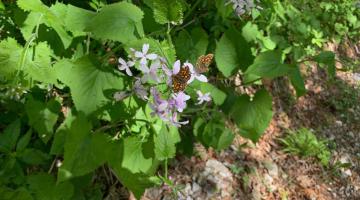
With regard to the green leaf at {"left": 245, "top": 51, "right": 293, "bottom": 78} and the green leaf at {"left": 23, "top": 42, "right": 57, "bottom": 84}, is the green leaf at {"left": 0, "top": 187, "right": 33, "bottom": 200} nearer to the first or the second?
the green leaf at {"left": 23, "top": 42, "right": 57, "bottom": 84}

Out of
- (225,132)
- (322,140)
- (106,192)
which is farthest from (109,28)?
(322,140)

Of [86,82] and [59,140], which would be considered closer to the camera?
[86,82]

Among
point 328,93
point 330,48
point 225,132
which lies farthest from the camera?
point 330,48

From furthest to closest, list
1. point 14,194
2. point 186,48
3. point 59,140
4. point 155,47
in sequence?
1. point 186,48
2. point 59,140
3. point 14,194
4. point 155,47

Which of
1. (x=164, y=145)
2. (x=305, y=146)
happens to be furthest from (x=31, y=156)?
(x=305, y=146)

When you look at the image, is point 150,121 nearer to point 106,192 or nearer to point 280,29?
point 106,192

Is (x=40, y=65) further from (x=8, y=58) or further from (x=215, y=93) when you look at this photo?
(x=215, y=93)
